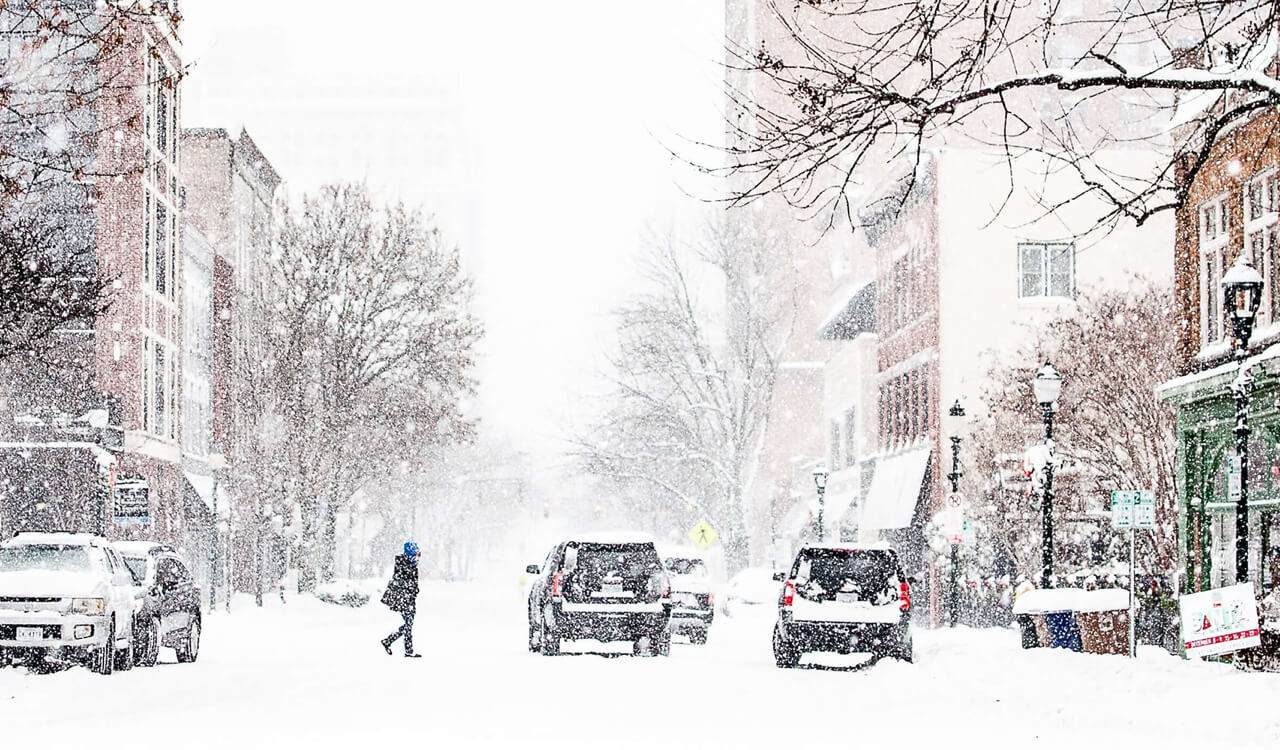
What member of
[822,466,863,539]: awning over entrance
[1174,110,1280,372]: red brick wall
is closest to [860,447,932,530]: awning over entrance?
[822,466,863,539]: awning over entrance

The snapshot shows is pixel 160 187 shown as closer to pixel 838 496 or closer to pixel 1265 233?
pixel 838 496

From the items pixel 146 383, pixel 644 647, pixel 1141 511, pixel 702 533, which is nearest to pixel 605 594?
pixel 644 647

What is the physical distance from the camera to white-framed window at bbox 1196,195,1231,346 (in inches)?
1133

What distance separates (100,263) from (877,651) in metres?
29.3

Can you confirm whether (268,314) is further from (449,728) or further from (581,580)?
(449,728)

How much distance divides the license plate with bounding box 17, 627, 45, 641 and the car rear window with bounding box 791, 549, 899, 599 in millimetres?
9781

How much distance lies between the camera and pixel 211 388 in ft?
217

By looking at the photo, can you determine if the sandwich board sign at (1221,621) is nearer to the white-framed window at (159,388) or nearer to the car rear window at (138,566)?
the car rear window at (138,566)

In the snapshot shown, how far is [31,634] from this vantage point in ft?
76.4

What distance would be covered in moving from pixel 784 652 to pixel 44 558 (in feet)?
31.8

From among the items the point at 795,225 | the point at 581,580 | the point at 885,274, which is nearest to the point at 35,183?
the point at 581,580

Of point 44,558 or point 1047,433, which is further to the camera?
point 1047,433

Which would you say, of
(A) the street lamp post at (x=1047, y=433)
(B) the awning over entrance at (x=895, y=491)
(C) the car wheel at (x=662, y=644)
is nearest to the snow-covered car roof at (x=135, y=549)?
(C) the car wheel at (x=662, y=644)

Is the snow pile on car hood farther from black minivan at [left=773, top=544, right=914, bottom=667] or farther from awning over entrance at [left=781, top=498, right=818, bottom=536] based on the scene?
awning over entrance at [left=781, top=498, right=818, bottom=536]
